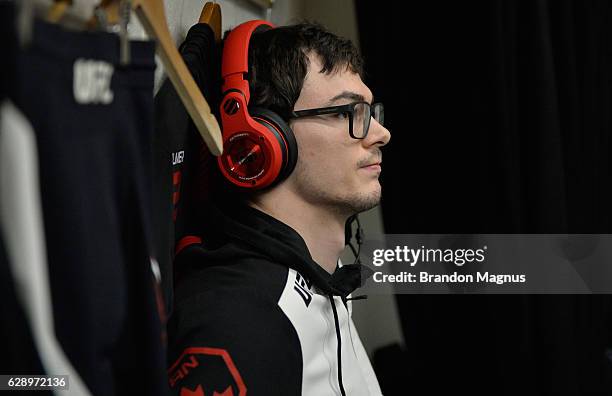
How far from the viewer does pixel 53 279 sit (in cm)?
Answer: 54

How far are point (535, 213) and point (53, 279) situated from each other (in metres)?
1.22

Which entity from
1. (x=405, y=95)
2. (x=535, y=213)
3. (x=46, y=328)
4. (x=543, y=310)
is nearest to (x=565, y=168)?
(x=535, y=213)

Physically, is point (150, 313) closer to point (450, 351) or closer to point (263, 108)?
point (263, 108)

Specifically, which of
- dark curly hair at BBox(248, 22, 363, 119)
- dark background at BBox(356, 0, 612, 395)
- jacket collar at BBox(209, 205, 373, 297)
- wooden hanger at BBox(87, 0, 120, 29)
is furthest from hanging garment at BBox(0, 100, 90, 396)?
dark background at BBox(356, 0, 612, 395)

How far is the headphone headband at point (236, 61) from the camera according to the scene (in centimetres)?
112

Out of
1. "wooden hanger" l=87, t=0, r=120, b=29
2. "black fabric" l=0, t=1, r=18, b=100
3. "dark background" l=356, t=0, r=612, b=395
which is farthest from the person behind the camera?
"dark background" l=356, t=0, r=612, b=395

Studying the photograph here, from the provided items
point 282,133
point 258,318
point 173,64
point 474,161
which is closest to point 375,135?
point 282,133

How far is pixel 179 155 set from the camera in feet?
3.30

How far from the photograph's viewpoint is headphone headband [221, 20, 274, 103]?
3.67 ft

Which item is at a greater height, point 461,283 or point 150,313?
point 150,313

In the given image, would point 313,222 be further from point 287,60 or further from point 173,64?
point 173,64

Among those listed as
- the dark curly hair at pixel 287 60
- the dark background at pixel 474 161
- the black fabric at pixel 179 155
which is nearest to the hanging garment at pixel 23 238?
the black fabric at pixel 179 155

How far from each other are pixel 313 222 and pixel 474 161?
0.46 m

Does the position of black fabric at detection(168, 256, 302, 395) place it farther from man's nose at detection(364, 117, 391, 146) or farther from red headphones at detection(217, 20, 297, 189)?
man's nose at detection(364, 117, 391, 146)
